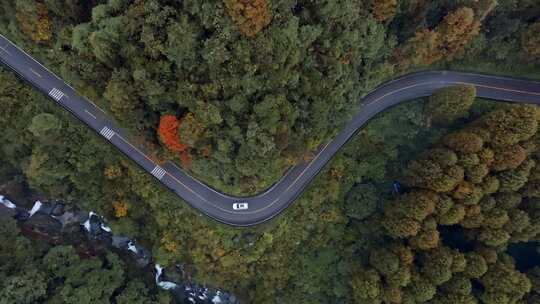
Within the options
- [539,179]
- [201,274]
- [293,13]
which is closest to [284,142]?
[293,13]

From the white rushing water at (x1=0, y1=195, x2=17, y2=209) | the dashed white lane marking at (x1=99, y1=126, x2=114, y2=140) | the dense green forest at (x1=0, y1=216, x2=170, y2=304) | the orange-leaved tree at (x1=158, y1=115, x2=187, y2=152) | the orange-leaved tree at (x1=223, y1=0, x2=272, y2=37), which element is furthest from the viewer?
the white rushing water at (x1=0, y1=195, x2=17, y2=209)

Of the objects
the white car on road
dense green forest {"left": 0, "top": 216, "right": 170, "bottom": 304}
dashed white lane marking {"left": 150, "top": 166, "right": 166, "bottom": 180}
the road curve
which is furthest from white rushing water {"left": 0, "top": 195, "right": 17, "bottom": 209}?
the white car on road

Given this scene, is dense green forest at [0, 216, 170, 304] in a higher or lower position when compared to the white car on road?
lower

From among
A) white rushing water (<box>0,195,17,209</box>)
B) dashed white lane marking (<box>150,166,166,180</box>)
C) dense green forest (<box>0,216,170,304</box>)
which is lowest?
dense green forest (<box>0,216,170,304</box>)

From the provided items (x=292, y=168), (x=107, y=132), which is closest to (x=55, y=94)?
(x=107, y=132)

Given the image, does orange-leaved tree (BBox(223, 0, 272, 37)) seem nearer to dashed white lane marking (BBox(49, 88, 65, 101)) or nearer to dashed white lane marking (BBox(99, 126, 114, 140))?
dashed white lane marking (BBox(99, 126, 114, 140))

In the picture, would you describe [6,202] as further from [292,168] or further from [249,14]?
[249,14]

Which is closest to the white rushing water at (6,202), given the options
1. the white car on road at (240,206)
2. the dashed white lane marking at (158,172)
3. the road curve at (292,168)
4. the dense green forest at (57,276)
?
the dense green forest at (57,276)
